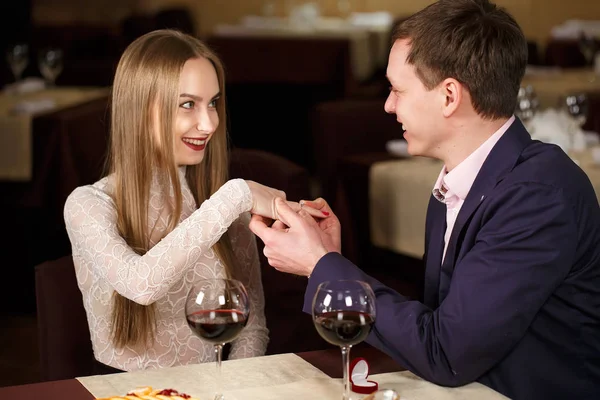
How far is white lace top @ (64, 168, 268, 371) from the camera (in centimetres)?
218

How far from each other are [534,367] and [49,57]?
4835 millimetres

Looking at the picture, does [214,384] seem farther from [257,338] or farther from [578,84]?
[578,84]

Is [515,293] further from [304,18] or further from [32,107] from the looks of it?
[304,18]

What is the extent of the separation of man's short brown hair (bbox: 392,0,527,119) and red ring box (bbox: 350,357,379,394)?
1.89 feet

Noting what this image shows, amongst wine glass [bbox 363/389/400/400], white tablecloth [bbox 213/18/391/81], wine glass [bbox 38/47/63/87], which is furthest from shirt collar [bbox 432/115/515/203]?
white tablecloth [bbox 213/18/391/81]

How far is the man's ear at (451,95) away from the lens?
1977 mm

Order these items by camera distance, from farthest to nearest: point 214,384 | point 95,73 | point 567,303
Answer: point 95,73 → point 567,303 → point 214,384

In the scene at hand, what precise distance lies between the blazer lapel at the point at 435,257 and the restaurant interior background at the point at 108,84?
4.19ft

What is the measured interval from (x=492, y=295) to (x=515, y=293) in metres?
0.04

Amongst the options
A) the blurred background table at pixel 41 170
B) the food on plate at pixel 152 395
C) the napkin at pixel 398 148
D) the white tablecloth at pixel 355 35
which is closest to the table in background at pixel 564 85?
the napkin at pixel 398 148

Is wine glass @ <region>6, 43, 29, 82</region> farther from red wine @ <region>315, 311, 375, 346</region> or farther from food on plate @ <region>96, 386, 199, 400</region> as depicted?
red wine @ <region>315, 311, 375, 346</region>

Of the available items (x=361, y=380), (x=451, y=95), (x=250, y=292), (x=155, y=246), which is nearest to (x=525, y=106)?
(x=250, y=292)

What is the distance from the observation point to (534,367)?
187 centimetres

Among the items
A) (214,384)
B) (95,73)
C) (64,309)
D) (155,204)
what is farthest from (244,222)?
(95,73)
